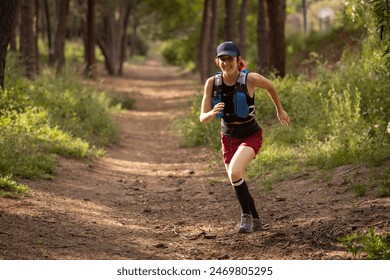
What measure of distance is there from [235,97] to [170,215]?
2464 millimetres

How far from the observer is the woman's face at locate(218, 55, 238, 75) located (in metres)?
7.36

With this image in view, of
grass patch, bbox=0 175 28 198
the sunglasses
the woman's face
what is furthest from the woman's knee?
grass patch, bbox=0 175 28 198

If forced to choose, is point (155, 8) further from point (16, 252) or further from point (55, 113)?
point (16, 252)

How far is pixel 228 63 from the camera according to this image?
7.36m

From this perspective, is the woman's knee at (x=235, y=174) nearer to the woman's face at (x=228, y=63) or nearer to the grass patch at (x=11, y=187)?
the woman's face at (x=228, y=63)

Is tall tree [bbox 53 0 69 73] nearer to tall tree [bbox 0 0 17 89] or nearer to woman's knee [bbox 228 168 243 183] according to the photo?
tall tree [bbox 0 0 17 89]

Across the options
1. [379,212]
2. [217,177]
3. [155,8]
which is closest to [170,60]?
[155,8]

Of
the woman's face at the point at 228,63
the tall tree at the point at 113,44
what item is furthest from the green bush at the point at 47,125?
the tall tree at the point at 113,44

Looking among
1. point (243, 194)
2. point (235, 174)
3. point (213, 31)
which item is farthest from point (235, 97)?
point (213, 31)

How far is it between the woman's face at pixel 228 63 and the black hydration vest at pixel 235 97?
124mm

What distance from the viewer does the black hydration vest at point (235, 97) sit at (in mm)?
7449

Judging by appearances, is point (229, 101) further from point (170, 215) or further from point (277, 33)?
point (277, 33)

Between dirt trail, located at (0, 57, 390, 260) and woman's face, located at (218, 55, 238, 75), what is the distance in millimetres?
1757

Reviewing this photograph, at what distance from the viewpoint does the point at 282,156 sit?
11977 mm
